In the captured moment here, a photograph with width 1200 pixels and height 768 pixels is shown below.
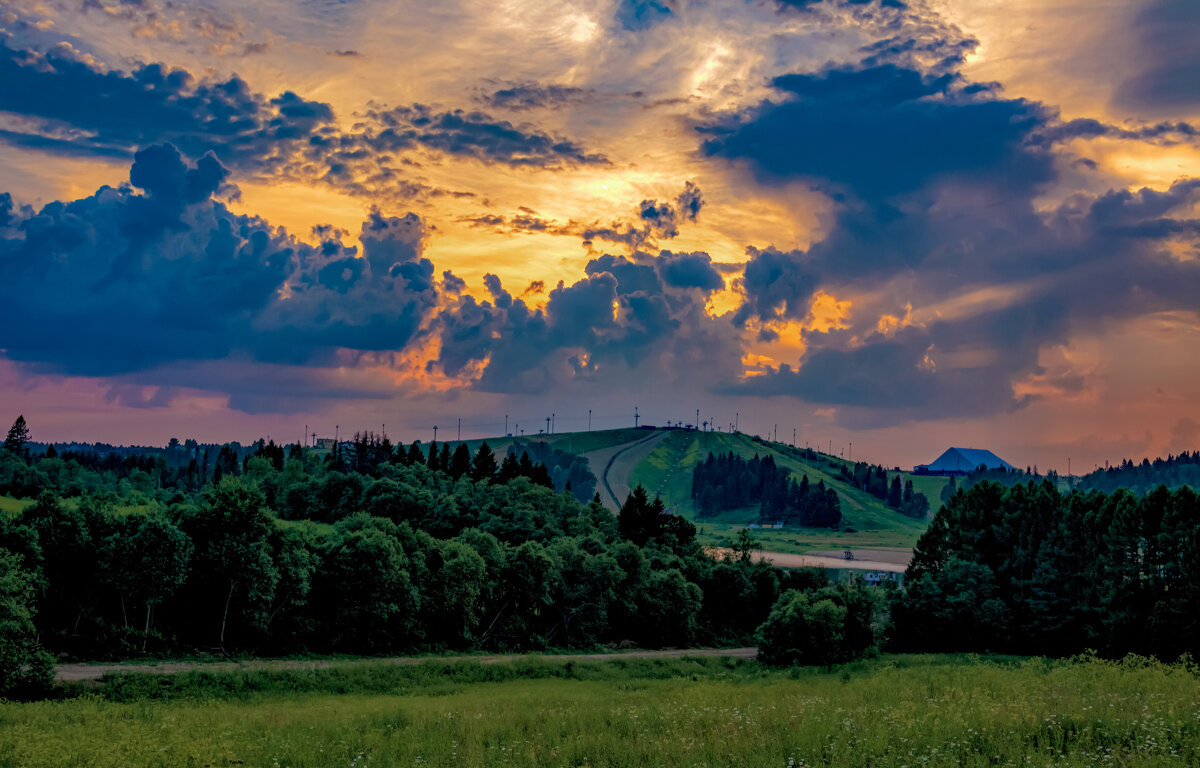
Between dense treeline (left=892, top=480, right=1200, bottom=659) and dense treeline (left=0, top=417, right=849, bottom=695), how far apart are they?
2475cm

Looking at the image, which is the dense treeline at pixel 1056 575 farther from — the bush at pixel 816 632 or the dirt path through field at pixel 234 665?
the dirt path through field at pixel 234 665

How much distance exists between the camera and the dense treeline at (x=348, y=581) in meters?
62.3

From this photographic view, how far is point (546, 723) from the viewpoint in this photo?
24.1m

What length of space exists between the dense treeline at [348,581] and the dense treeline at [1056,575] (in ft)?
81.2

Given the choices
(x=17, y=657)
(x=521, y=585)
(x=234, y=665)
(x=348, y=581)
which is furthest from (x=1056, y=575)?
(x=17, y=657)

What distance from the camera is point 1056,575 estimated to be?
3524 inches

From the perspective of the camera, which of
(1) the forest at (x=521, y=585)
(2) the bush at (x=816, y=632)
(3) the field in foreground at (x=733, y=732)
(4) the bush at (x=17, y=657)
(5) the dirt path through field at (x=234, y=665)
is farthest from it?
(2) the bush at (x=816, y=632)

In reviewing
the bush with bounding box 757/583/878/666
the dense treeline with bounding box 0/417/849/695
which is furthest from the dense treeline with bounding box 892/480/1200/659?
the dense treeline with bounding box 0/417/849/695

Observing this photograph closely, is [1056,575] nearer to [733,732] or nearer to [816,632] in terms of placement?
[816,632]

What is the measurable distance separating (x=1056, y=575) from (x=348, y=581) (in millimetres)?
73561

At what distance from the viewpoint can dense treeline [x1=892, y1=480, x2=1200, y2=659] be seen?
7919cm

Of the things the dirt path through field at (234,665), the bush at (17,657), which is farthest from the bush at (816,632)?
the bush at (17,657)

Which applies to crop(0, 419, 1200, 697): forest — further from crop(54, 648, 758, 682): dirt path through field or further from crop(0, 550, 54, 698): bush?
crop(54, 648, 758, 682): dirt path through field

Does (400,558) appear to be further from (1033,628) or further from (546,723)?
(1033,628)
